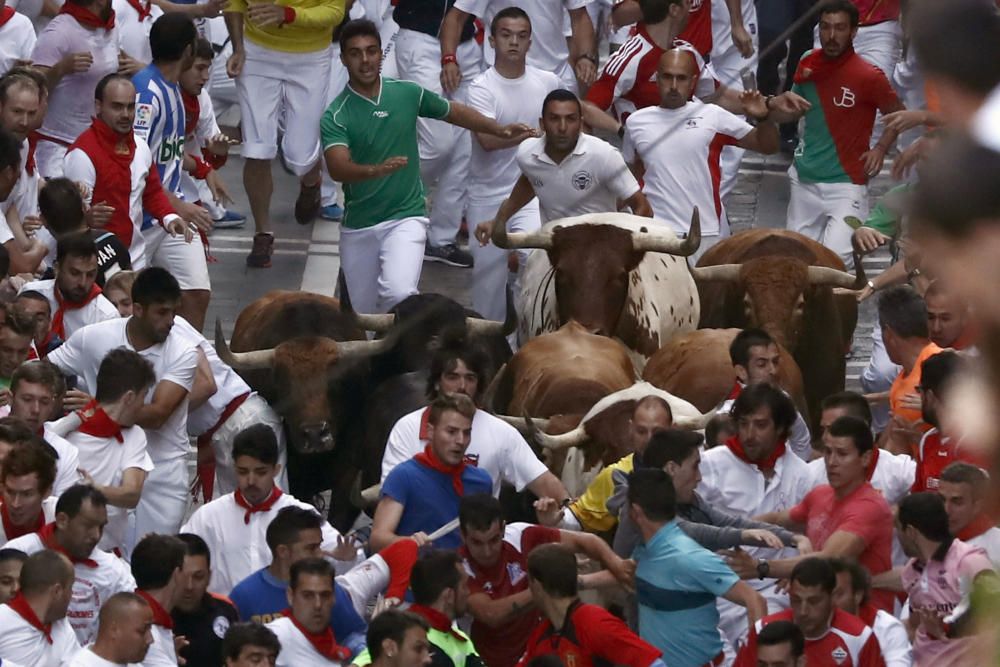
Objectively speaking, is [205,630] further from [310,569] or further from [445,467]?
[445,467]

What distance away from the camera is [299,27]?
1360 centimetres

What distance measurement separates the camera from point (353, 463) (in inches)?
398

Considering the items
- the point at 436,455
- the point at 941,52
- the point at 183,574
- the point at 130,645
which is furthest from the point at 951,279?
the point at 436,455

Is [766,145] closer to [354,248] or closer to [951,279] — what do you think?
[354,248]

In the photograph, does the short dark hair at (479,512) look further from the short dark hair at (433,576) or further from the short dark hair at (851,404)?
the short dark hair at (851,404)

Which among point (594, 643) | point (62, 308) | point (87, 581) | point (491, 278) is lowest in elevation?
point (491, 278)

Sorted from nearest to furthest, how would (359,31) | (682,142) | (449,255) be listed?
(359,31)
(682,142)
(449,255)

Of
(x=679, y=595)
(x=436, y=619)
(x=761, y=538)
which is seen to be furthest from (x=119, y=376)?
(x=761, y=538)

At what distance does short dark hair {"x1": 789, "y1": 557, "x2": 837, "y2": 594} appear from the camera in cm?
619

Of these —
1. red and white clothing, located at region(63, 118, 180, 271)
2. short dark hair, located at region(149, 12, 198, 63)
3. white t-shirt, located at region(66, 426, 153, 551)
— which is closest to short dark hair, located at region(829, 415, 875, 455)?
white t-shirt, located at region(66, 426, 153, 551)

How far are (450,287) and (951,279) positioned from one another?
13253 millimetres

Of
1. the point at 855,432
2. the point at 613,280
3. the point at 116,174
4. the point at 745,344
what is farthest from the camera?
the point at 613,280

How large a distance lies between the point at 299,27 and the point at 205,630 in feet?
25.3

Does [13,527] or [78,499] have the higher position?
[78,499]
